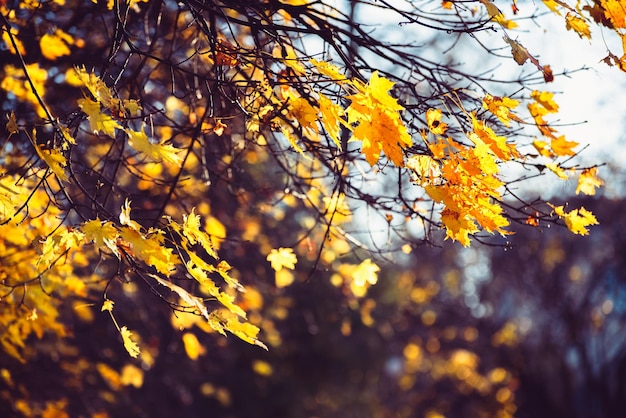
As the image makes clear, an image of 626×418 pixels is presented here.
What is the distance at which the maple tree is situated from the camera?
6.82 feet

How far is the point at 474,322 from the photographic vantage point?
11609 millimetres

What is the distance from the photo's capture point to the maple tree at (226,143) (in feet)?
6.82

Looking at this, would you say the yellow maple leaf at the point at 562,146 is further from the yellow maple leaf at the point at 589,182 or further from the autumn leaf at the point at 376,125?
the autumn leaf at the point at 376,125

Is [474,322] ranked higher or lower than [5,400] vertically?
higher

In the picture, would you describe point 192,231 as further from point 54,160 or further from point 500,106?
point 500,106

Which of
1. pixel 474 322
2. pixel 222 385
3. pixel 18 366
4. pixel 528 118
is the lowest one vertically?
pixel 18 366

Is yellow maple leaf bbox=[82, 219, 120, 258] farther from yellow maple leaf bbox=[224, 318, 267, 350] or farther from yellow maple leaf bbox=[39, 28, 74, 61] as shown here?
yellow maple leaf bbox=[39, 28, 74, 61]

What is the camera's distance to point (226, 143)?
390 centimetres

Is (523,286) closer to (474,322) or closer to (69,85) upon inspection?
(474,322)

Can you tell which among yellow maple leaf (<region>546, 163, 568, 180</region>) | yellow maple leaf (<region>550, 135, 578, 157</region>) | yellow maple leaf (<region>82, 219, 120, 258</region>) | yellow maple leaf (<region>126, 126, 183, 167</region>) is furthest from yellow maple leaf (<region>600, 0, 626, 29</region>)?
yellow maple leaf (<region>82, 219, 120, 258</region>)

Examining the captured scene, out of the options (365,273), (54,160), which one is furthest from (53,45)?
(365,273)

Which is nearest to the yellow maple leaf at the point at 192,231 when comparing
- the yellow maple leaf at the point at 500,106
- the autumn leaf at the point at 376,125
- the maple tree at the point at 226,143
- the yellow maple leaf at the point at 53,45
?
the maple tree at the point at 226,143

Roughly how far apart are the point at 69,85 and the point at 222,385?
484 cm

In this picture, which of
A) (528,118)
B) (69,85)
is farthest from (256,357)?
(528,118)
